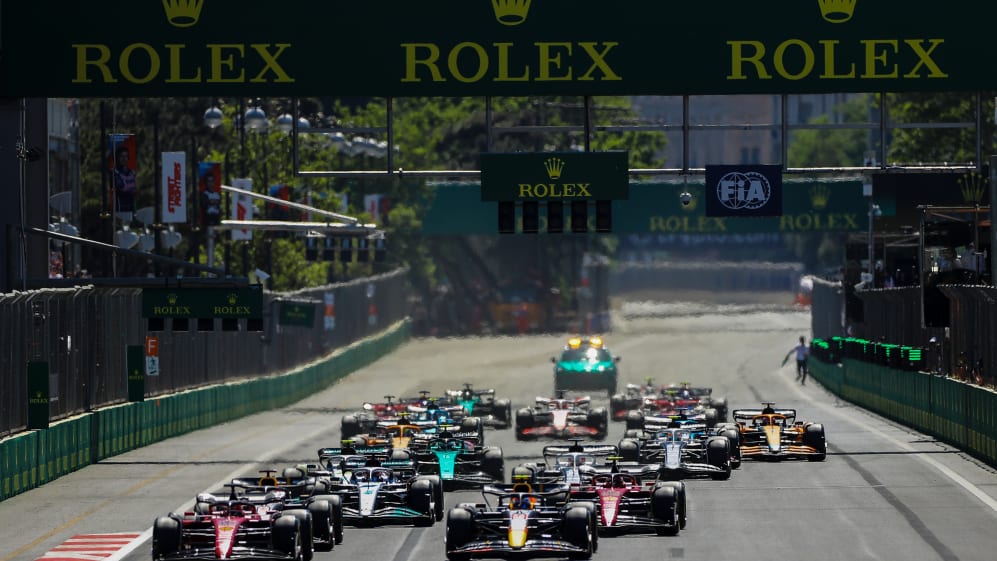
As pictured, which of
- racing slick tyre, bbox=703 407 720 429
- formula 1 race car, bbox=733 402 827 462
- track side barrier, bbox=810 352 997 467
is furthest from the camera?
racing slick tyre, bbox=703 407 720 429

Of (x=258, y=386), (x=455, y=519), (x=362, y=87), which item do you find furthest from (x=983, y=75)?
(x=258, y=386)

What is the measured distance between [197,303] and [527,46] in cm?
859

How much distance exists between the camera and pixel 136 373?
43875 mm

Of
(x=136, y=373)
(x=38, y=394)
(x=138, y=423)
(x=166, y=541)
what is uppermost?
(x=38, y=394)

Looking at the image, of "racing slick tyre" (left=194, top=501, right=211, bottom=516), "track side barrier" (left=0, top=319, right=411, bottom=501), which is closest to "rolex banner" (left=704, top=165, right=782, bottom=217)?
"track side barrier" (left=0, top=319, right=411, bottom=501)

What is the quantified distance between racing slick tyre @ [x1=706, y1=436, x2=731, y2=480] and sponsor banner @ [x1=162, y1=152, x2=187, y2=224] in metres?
26.5

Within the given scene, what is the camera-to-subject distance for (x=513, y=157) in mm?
37531

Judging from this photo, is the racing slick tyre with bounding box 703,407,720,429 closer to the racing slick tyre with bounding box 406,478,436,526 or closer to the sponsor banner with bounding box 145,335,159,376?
the racing slick tyre with bounding box 406,478,436,526

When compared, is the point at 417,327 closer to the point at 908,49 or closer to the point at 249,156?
the point at 249,156

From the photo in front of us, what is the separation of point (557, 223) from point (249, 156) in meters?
40.2

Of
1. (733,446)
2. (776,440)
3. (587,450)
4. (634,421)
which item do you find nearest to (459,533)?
(587,450)

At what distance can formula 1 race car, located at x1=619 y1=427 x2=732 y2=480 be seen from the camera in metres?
32.3

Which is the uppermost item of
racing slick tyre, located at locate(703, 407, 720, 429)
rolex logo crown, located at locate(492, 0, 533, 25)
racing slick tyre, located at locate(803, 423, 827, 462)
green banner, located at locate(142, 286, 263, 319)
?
rolex logo crown, located at locate(492, 0, 533, 25)

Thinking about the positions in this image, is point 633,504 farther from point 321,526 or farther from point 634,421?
point 634,421
